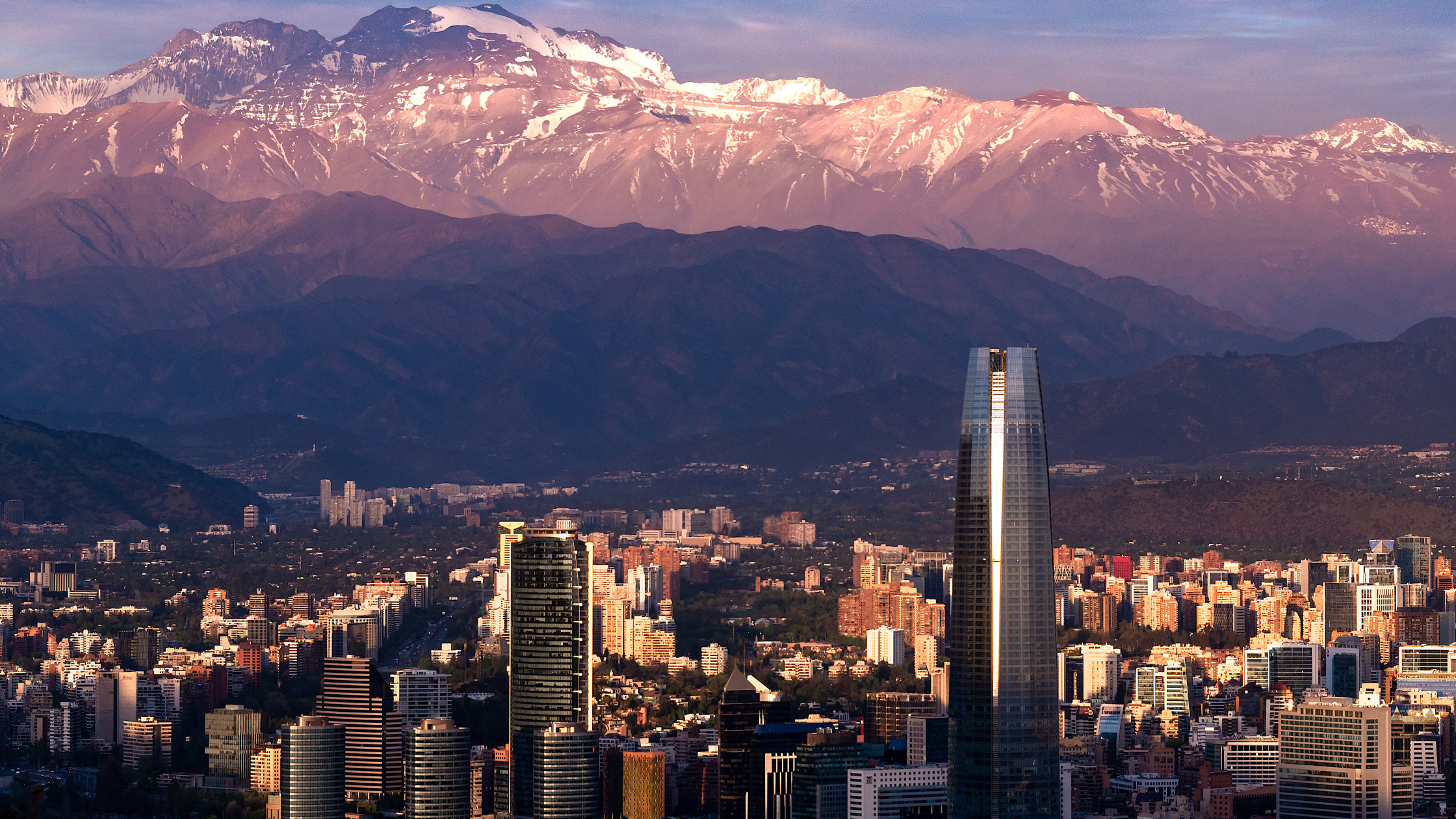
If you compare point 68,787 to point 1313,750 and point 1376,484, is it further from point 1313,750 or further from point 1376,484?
point 1376,484

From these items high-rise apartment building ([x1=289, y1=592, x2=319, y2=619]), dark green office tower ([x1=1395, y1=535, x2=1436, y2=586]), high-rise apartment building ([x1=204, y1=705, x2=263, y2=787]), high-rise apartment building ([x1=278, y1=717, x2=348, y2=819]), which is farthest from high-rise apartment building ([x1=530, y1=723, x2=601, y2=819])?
dark green office tower ([x1=1395, y1=535, x2=1436, y2=586])

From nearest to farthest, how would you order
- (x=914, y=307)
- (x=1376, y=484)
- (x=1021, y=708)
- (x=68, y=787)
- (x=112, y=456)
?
(x=1021, y=708)
(x=68, y=787)
(x=1376, y=484)
(x=112, y=456)
(x=914, y=307)

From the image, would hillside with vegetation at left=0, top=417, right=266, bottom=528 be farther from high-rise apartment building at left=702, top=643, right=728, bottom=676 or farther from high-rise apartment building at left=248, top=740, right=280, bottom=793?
high-rise apartment building at left=248, top=740, right=280, bottom=793

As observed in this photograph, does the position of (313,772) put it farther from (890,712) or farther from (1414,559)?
(1414,559)

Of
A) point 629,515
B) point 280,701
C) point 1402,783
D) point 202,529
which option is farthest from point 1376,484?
point 1402,783

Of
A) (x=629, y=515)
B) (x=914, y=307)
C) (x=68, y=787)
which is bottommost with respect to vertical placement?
(x=68, y=787)

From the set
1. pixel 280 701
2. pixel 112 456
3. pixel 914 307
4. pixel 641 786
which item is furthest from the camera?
pixel 914 307

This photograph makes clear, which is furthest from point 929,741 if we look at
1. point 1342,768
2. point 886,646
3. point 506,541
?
point 506,541
